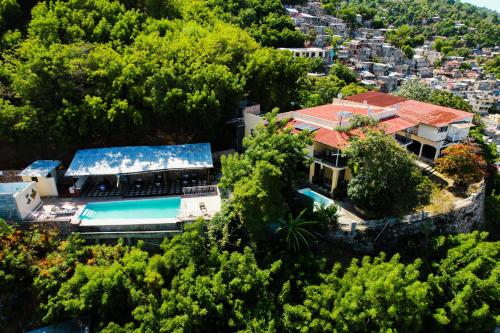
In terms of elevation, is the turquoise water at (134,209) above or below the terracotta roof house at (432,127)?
below

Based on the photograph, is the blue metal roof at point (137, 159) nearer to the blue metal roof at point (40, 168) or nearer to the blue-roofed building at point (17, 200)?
the blue metal roof at point (40, 168)

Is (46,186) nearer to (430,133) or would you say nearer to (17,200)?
(17,200)

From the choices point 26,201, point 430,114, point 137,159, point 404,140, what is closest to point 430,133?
point 404,140

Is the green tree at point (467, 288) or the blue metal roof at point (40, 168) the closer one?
the green tree at point (467, 288)

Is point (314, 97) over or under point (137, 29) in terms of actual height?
under

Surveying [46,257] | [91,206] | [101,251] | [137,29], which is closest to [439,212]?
[101,251]

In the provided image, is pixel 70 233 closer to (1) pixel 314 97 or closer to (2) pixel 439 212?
(2) pixel 439 212

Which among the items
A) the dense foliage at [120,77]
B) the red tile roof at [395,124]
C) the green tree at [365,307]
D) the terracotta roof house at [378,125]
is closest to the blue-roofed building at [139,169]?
the dense foliage at [120,77]

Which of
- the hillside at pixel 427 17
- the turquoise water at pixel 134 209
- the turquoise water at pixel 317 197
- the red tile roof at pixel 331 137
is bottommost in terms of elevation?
the turquoise water at pixel 134 209
